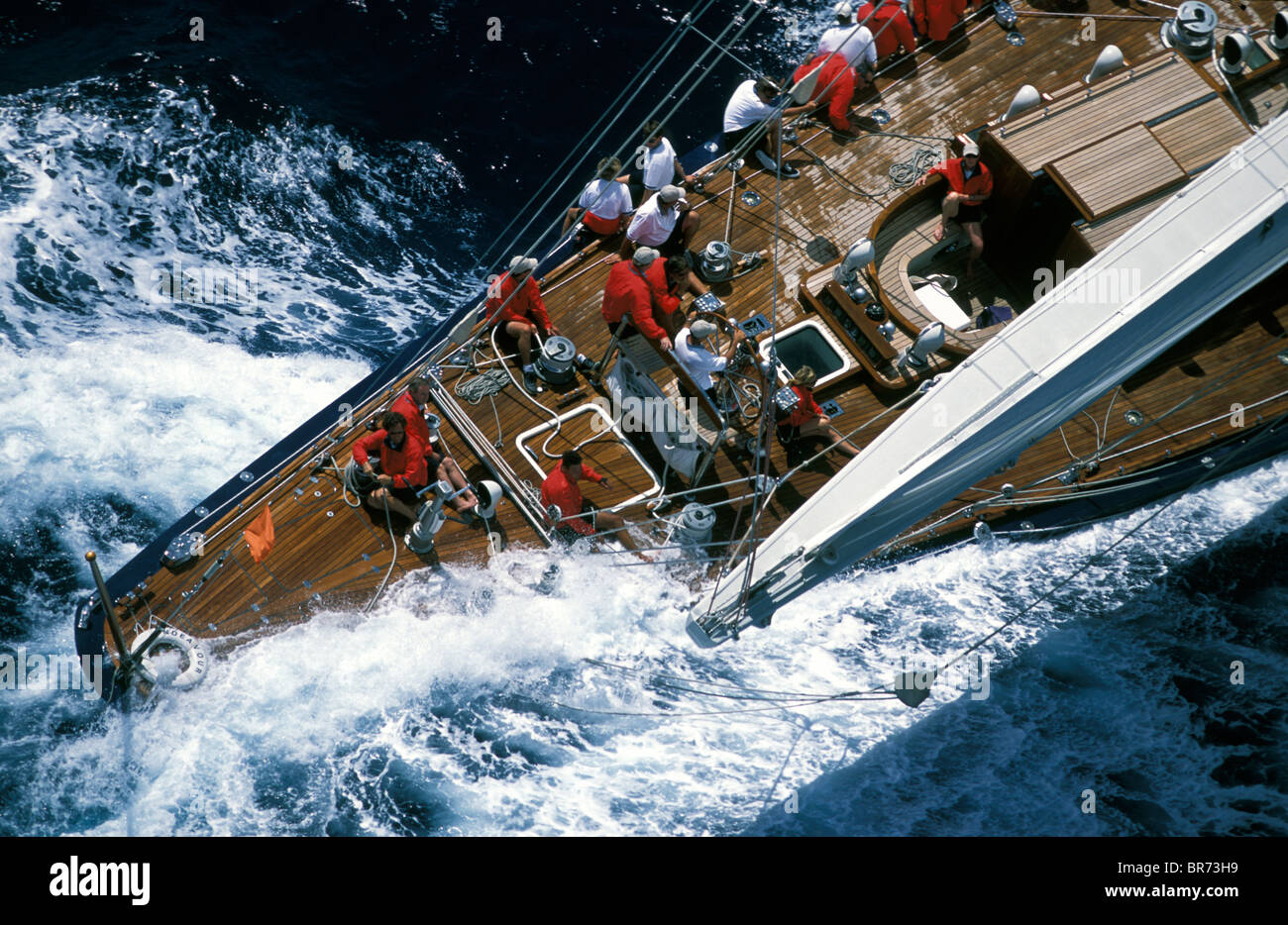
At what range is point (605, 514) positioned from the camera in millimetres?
9023

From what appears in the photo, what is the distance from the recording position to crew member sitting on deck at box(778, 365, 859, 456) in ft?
29.8

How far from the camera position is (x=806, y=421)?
30.3ft

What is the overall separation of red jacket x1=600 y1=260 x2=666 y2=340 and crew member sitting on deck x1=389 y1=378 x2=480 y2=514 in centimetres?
173

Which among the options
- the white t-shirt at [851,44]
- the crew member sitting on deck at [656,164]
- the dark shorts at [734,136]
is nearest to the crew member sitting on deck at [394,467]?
the crew member sitting on deck at [656,164]

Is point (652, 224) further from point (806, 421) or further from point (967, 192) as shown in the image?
point (967, 192)

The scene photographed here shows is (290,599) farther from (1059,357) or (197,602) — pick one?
(1059,357)

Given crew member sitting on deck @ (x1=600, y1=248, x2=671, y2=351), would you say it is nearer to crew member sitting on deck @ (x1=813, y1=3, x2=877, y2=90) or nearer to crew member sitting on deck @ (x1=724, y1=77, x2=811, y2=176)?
crew member sitting on deck @ (x1=724, y1=77, x2=811, y2=176)

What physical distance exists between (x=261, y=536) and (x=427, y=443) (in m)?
1.53

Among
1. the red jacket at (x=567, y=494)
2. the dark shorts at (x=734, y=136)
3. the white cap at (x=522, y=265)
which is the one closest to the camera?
the red jacket at (x=567, y=494)

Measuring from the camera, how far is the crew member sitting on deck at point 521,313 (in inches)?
381

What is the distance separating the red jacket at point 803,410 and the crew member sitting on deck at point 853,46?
3657 mm

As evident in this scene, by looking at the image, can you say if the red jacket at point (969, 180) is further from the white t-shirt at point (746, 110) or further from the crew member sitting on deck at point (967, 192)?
the white t-shirt at point (746, 110)

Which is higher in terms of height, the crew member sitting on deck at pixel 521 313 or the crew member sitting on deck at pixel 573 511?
the crew member sitting on deck at pixel 521 313
